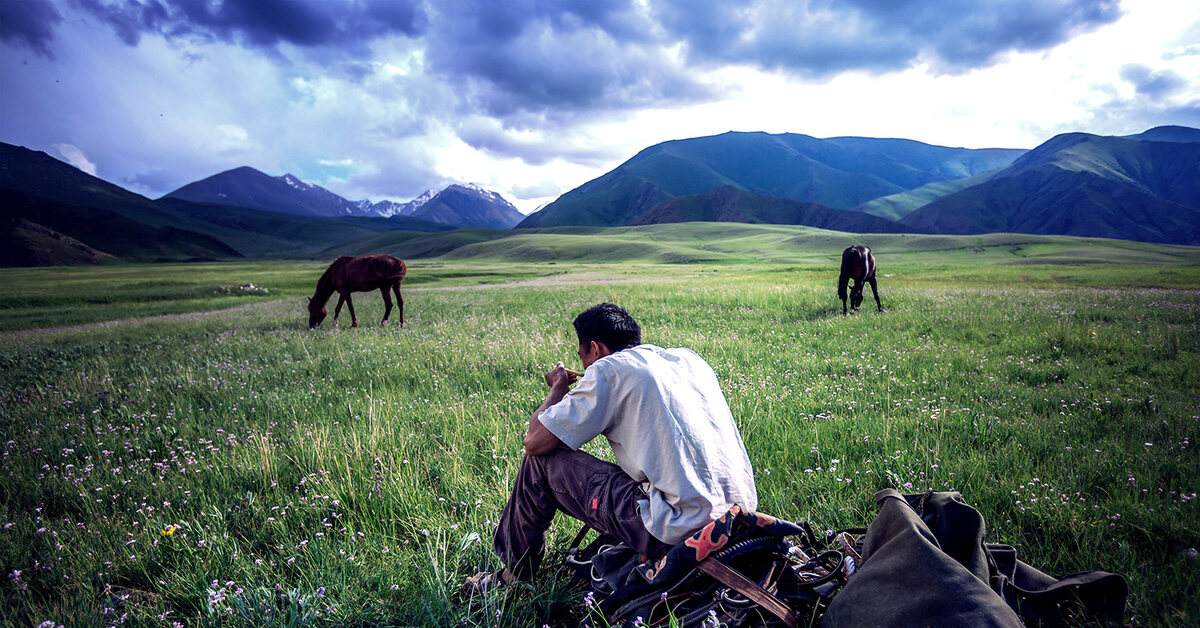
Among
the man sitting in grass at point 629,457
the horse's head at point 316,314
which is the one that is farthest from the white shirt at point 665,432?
the horse's head at point 316,314

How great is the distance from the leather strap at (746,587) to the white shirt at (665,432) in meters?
0.23

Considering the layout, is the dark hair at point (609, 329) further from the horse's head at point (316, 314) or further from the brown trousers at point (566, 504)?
the horse's head at point (316, 314)

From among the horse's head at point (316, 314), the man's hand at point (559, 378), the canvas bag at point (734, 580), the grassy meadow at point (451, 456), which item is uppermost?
the man's hand at point (559, 378)

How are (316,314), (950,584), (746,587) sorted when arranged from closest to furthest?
(950,584), (746,587), (316,314)

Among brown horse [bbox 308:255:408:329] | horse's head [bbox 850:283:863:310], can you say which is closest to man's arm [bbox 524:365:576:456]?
horse's head [bbox 850:283:863:310]

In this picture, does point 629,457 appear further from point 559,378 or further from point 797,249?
point 797,249

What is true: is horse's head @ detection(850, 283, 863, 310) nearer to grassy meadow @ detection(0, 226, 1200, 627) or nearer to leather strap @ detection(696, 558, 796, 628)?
grassy meadow @ detection(0, 226, 1200, 627)

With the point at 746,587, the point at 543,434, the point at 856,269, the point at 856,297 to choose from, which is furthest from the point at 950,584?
the point at 856,297

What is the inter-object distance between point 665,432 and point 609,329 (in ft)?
3.16

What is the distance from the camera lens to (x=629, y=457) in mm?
3229

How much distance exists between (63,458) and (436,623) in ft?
21.4

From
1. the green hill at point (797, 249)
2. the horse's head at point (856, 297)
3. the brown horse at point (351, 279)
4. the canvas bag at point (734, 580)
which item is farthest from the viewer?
the green hill at point (797, 249)

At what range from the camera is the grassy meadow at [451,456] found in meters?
3.37

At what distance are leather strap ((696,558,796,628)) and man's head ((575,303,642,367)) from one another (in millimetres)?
1587
